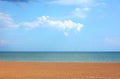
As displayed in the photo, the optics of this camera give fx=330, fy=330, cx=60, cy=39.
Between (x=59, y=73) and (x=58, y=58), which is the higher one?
(x=59, y=73)

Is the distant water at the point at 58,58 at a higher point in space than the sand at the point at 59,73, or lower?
lower

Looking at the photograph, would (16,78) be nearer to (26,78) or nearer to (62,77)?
(26,78)

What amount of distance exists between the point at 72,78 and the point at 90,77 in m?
1.23

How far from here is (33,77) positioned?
→ 20328mm

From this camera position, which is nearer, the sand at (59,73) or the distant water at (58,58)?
the sand at (59,73)

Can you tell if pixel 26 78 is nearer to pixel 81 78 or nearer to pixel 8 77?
pixel 8 77

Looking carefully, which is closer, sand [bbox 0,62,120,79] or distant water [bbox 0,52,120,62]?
sand [bbox 0,62,120,79]

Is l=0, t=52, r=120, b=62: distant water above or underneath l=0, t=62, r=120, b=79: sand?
underneath

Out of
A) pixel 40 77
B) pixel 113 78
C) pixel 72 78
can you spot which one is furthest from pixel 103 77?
pixel 40 77

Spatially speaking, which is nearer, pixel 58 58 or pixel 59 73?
pixel 59 73

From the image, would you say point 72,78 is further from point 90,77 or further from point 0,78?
point 0,78

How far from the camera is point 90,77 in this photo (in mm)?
20188

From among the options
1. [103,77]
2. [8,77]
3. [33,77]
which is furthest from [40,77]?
[103,77]

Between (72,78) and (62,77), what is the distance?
30.1 inches
